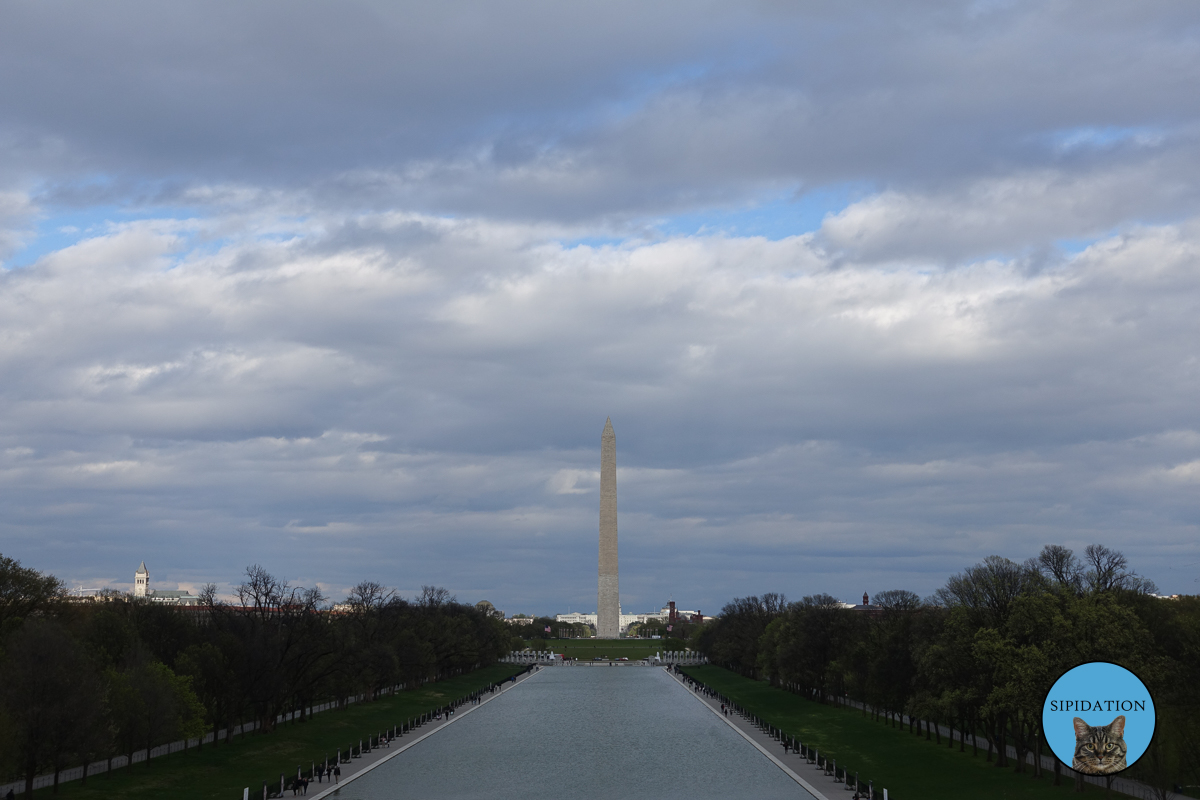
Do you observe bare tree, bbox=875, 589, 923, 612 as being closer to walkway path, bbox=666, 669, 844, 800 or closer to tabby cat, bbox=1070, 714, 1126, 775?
walkway path, bbox=666, 669, 844, 800

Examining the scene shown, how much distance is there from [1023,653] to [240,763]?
3564cm

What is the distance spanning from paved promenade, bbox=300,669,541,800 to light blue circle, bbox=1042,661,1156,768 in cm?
2798

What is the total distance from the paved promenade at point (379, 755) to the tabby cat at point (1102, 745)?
27830 mm

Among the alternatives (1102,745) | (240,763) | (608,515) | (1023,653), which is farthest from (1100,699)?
(608,515)

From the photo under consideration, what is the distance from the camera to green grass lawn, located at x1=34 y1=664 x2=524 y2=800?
4397 cm

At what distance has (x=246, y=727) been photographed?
7219 cm

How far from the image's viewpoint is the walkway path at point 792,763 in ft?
150

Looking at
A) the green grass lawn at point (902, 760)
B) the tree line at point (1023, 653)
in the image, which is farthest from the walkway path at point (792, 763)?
the tree line at point (1023, 653)

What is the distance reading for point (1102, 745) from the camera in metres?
27.6

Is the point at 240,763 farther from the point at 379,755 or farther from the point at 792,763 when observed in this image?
the point at 792,763

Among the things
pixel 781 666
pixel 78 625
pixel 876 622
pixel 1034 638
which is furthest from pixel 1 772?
pixel 781 666

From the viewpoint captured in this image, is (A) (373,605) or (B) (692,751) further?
(A) (373,605)

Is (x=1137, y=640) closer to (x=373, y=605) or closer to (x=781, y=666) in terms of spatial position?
(x=781, y=666)

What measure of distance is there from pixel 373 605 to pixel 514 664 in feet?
212
